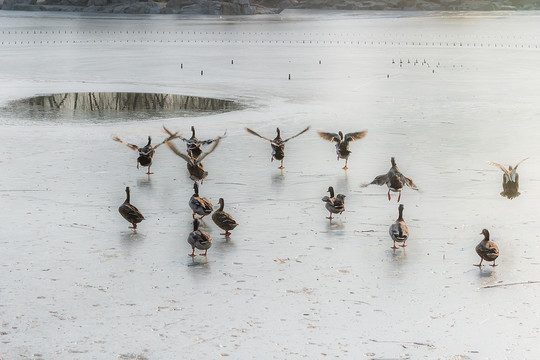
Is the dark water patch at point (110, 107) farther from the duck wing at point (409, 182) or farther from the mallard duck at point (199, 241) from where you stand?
the mallard duck at point (199, 241)

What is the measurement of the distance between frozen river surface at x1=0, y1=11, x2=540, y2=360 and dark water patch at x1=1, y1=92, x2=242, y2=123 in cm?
58

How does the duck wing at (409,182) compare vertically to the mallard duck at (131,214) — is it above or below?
above

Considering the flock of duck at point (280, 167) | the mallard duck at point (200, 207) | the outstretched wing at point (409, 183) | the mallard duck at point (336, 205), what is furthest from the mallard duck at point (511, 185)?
the mallard duck at point (200, 207)

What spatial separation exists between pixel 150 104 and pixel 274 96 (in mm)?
6227

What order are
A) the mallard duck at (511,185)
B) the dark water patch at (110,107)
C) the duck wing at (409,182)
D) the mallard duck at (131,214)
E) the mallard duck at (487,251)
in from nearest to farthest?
the mallard duck at (487,251), the mallard duck at (131,214), the mallard duck at (511,185), the duck wing at (409,182), the dark water patch at (110,107)

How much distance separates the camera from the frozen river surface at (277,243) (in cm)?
1182

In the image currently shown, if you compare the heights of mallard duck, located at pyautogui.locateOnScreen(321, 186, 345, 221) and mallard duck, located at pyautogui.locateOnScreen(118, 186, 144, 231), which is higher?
mallard duck, located at pyautogui.locateOnScreen(321, 186, 345, 221)

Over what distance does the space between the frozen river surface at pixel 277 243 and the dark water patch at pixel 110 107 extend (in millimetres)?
576

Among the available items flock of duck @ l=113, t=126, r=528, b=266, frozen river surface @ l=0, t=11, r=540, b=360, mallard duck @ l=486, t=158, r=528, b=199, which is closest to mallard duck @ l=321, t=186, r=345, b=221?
flock of duck @ l=113, t=126, r=528, b=266

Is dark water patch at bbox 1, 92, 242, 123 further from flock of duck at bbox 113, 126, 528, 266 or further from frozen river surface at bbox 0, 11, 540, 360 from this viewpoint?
flock of duck at bbox 113, 126, 528, 266

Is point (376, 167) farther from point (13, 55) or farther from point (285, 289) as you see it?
point (13, 55)

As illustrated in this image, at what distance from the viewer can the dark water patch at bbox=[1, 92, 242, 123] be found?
3253 centimetres

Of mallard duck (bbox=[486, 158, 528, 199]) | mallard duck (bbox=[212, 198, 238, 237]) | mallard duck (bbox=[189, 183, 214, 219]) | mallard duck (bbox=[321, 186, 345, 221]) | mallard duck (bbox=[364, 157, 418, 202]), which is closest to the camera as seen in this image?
mallard duck (bbox=[212, 198, 238, 237])

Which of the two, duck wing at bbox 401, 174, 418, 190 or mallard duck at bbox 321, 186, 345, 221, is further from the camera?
duck wing at bbox 401, 174, 418, 190
